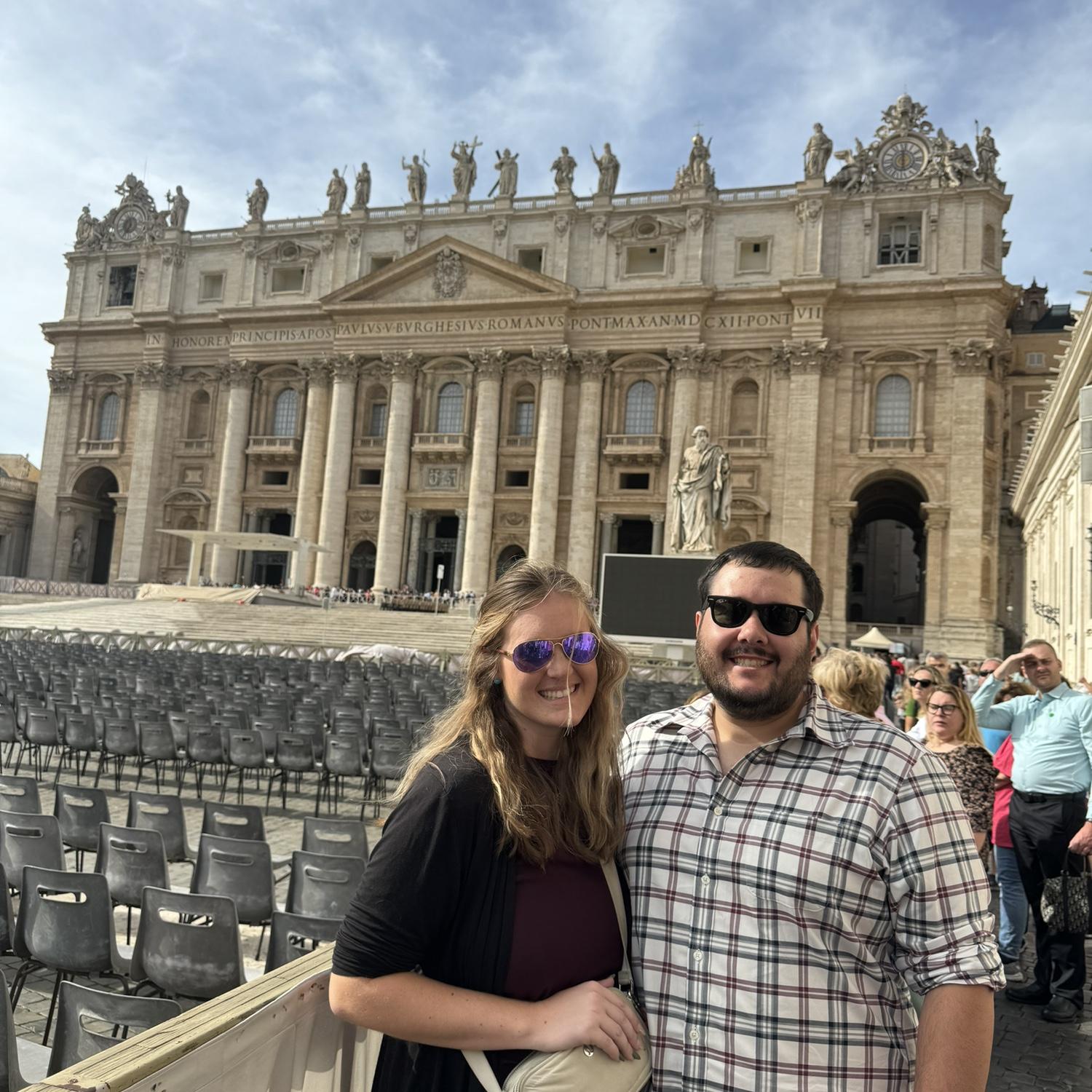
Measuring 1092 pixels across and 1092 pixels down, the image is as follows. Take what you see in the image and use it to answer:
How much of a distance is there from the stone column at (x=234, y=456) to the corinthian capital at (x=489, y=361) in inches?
501

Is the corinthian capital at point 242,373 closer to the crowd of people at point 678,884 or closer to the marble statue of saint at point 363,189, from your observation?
the marble statue of saint at point 363,189

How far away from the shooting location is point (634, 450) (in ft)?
133

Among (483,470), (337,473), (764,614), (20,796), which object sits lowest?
(20,796)

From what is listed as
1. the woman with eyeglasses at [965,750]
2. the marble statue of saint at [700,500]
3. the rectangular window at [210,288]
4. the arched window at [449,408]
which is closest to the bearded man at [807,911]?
the woman with eyeglasses at [965,750]

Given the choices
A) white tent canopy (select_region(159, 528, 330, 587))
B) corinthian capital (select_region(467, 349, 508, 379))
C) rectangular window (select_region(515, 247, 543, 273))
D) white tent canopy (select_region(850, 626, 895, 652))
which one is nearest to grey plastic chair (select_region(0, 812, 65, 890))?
white tent canopy (select_region(850, 626, 895, 652))

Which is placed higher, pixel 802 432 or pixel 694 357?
pixel 694 357

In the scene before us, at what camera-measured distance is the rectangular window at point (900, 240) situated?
129 feet

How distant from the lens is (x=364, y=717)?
11586 mm

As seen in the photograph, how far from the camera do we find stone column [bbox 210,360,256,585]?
148 feet

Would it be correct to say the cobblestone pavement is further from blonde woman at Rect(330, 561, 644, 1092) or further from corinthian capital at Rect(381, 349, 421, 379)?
corinthian capital at Rect(381, 349, 421, 379)

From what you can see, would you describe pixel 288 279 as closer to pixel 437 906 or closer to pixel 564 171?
pixel 564 171

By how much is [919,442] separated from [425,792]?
1583 inches

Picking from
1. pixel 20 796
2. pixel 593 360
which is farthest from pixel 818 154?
pixel 20 796

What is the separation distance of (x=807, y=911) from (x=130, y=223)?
58.7 meters
